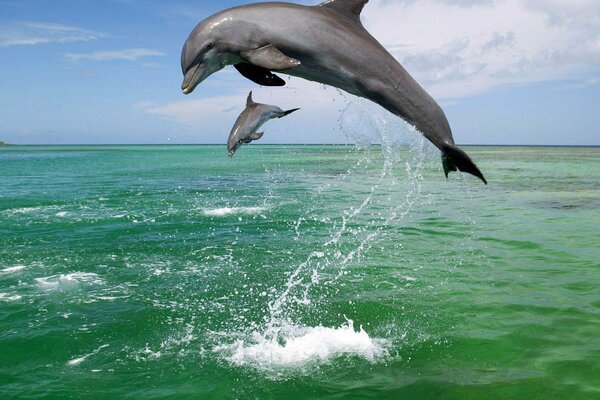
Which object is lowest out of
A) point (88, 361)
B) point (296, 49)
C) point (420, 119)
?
point (88, 361)

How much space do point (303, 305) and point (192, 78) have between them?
532 cm

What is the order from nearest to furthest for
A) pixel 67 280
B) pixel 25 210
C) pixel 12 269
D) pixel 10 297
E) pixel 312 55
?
pixel 312 55, pixel 10 297, pixel 67 280, pixel 12 269, pixel 25 210

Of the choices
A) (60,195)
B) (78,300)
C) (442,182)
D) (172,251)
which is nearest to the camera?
(78,300)

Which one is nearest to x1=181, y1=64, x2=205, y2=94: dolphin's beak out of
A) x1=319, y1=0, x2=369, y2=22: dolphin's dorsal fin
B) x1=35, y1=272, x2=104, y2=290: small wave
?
x1=319, y1=0, x2=369, y2=22: dolphin's dorsal fin

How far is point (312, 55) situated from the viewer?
482 centimetres

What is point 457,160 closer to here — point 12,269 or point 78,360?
point 78,360

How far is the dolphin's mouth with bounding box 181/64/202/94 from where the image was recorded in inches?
189

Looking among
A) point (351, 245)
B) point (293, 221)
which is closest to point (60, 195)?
point (293, 221)

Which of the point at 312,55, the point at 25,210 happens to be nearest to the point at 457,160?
the point at 312,55

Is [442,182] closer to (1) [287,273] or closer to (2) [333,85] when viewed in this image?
(1) [287,273]

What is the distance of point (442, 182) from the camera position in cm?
3083

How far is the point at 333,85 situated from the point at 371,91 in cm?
38

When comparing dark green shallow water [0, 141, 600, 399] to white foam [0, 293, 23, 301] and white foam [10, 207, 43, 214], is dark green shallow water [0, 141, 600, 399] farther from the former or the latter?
white foam [10, 207, 43, 214]

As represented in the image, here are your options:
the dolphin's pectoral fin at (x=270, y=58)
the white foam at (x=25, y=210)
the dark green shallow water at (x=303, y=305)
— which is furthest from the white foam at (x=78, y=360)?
the white foam at (x=25, y=210)
